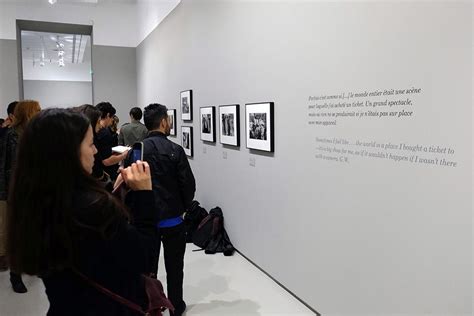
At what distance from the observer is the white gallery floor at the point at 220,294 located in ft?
11.1

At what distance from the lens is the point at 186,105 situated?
6.22m

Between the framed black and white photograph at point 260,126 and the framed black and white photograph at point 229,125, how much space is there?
26 centimetres

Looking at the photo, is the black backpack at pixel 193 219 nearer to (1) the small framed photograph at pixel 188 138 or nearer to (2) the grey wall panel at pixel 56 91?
(1) the small framed photograph at pixel 188 138

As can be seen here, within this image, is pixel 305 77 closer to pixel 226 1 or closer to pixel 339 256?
pixel 339 256

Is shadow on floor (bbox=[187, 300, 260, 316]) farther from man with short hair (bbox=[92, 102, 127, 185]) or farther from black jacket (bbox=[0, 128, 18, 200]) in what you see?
black jacket (bbox=[0, 128, 18, 200])

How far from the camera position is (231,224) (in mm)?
4918

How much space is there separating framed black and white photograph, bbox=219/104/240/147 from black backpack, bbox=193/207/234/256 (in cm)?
97

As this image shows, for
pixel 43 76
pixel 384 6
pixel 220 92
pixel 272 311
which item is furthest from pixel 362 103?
pixel 43 76

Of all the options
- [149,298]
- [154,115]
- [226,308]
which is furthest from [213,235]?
[149,298]

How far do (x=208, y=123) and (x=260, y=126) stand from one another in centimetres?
154

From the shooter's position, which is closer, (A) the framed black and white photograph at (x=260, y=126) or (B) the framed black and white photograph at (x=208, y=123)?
(A) the framed black and white photograph at (x=260, y=126)

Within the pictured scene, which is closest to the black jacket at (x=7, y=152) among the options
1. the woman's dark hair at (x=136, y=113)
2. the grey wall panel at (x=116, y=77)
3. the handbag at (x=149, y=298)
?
the woman's dark hair at (x=136, y=113)

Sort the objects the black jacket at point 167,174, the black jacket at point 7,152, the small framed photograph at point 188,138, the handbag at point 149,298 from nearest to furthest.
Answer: the handbag at point 149,298, the black jacket at point 167,174, the black jacket at point 7,152, the small framed photograph at point 188,138

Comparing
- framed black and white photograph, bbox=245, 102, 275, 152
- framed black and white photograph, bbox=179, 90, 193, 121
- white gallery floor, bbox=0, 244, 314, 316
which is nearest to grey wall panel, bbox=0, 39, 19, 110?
framed black and white photograph, bbox=179, 90, 193, 121
